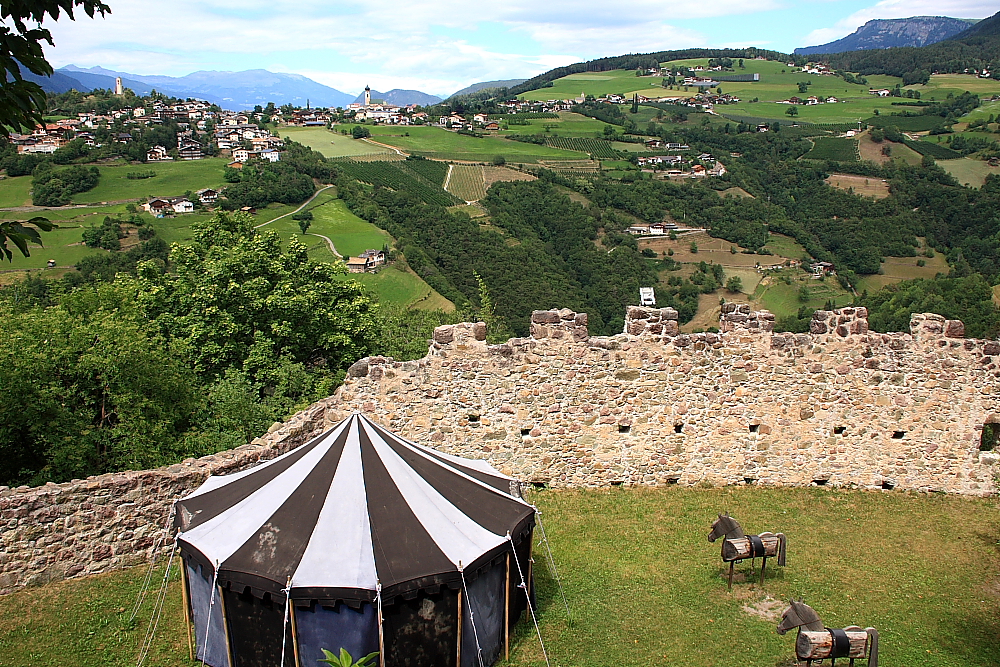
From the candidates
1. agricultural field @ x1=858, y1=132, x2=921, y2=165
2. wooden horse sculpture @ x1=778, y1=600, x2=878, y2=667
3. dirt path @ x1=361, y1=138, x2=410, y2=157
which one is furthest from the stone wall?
dirt path @ x1=361, y1=138, x2=410, y2=157

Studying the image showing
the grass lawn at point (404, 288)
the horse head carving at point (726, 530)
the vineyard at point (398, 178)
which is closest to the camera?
the horse head carving at point (726, 530)

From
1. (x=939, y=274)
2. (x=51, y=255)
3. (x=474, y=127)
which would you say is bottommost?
(x=939, y=274)

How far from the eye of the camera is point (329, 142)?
127125 millimetres

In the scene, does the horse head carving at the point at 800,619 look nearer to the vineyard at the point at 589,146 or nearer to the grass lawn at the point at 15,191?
the grass lawn at the point at 15,191

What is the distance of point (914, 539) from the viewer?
37.5 feet

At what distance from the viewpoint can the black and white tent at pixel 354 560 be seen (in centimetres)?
732

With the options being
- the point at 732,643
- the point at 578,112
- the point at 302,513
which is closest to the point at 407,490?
the point at 302,513

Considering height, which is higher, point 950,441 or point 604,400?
point 604,400

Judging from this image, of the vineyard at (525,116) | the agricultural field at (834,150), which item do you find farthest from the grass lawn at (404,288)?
the vineyard at (525,116)

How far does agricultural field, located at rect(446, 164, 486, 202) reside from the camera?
9926 cm

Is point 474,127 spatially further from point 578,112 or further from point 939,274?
point 939,274

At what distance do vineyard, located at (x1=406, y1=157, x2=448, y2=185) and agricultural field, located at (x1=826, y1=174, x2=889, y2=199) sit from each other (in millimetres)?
54515

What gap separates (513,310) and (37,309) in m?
41.4

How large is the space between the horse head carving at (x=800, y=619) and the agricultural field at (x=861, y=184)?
324 feet
